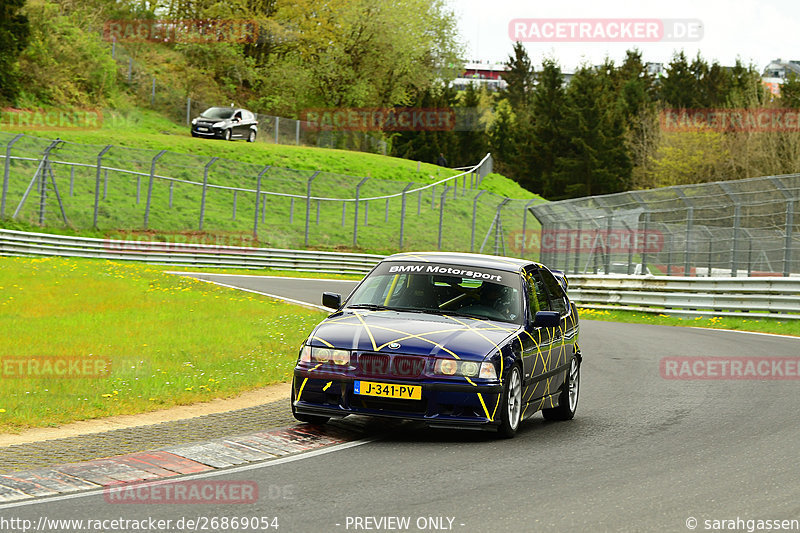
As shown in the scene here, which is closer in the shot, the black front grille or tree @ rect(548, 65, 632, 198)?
the black front grille

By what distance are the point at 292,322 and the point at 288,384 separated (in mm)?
6639

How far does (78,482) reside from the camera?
273 inches

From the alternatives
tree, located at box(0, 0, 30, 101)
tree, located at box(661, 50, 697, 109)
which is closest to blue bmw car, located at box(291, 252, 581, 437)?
tree, located at box(0, 0, 30, 101)

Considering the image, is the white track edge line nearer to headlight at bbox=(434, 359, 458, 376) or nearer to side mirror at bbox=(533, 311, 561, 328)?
headlight at bbox=(434, 359, 458, 376)

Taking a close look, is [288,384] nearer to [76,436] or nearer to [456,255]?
[456,255]

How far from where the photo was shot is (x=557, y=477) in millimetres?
7422

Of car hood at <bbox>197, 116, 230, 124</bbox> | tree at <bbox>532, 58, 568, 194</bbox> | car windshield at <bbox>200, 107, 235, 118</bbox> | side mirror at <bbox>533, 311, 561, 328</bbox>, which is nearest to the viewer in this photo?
side mirror at <bbox>533, 311, 561, 328</bbox>

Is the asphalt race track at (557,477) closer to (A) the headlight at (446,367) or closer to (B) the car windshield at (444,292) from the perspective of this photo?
(A) the headlight at (446,367)

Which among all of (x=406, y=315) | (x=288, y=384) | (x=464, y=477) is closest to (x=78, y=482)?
(x=464, y=477)

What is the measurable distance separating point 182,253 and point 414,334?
2955cm

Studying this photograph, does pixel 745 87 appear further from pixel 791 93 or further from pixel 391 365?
pixel 391 365

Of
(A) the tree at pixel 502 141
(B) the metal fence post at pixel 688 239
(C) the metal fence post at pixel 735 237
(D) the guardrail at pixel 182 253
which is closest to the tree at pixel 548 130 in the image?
(A) the tree at pixel 502 141

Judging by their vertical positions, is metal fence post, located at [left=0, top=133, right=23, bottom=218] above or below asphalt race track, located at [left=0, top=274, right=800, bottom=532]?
above

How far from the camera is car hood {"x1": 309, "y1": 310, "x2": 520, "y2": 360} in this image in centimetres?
855
